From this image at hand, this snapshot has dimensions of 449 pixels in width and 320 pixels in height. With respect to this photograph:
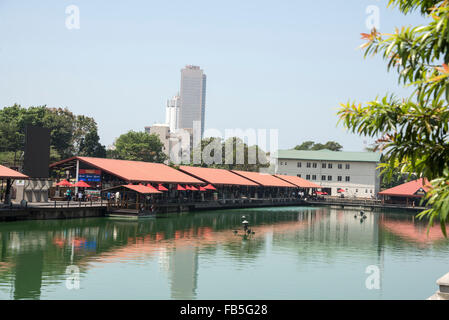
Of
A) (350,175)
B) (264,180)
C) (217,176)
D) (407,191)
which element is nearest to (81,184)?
(217,176)

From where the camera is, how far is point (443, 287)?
489 inches

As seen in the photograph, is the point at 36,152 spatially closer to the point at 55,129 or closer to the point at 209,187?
the point at 209,187

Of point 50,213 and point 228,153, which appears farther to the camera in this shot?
point 228,153

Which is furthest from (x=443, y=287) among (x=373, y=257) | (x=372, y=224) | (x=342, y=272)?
(x=372, y=224)

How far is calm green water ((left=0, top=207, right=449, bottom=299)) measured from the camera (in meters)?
20.0

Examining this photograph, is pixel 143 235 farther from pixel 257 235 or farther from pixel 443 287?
pixel 443 287

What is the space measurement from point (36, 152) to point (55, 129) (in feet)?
170

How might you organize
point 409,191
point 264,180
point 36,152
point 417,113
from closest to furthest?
point 417,113
point 36,152
point 264,180
point 409,191

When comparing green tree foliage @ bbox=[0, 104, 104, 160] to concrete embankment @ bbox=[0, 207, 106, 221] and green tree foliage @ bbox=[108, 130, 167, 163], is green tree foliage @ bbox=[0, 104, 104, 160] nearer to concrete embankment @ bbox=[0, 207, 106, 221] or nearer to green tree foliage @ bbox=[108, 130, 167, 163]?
green tree foliage @ bbox=[108, 130, 167, 163]

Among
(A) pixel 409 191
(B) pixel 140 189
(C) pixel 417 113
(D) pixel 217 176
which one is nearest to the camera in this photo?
(C) pixel 417 113

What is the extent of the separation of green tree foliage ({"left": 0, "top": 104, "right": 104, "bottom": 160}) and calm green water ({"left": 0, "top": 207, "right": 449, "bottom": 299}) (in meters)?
52.8

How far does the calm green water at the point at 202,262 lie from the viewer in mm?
20047

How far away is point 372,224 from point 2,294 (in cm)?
4683

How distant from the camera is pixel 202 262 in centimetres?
2659
